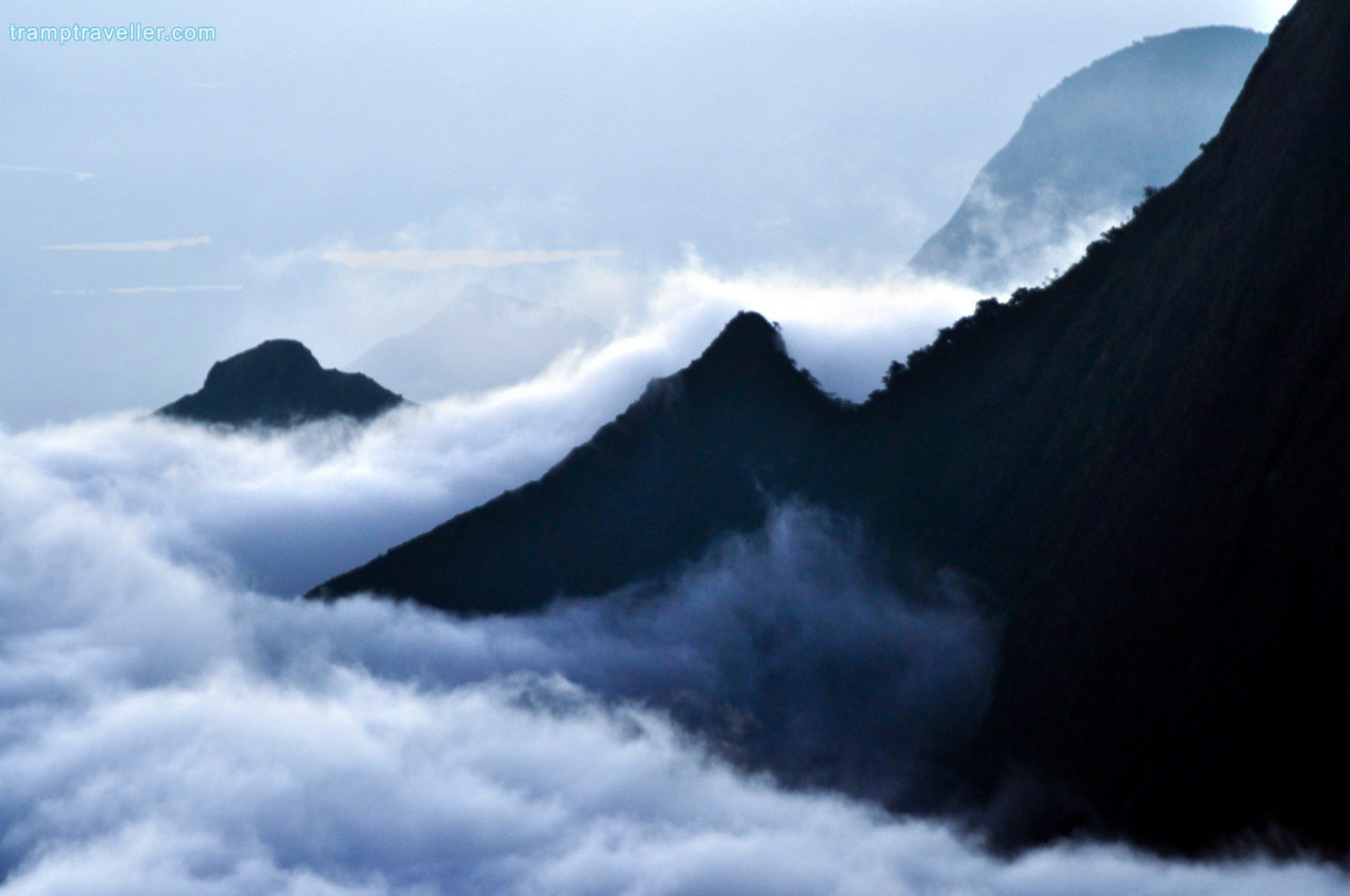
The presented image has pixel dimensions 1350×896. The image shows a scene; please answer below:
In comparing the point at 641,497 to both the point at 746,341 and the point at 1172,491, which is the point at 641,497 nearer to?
the point at 746,341

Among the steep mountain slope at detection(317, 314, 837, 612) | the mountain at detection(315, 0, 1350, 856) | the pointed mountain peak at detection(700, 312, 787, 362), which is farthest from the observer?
the pointed mountain peak at detection(700, 312, 787, 362)

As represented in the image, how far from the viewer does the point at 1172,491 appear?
78438 millimetres

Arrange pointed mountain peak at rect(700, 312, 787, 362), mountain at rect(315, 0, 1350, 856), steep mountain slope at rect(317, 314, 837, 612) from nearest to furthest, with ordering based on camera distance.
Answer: mountain at rect(315, 0, 1350, 856), steep mountain slope at rect(317, 314, 837, 612), pointed mountain peak at rect(700, 312, 787, 362)

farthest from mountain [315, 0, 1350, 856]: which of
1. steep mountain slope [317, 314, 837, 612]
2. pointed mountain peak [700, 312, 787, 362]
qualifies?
pointed mountain peak [700, 312, 787, 362]

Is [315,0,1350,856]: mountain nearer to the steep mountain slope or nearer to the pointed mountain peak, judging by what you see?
the steep mountain slope

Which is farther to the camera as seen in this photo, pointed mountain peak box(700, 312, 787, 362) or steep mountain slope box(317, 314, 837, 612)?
pointed mountain peak box(700, 312, 787, 362)

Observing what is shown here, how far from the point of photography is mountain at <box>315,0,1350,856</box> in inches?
2596

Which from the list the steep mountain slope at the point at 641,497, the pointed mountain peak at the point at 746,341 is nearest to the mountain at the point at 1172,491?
the steep mountain slope at the point at 641,497

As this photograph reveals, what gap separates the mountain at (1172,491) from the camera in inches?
2596

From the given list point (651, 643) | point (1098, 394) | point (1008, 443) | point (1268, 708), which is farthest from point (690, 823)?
point (1268, 708)

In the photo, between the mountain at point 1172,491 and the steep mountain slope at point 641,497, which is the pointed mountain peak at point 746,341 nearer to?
the steep mountain slope at point 641,497

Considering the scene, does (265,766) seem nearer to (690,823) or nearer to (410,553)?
(410,553)

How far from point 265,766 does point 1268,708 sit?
426ft

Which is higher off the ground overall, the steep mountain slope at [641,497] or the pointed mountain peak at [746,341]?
the pointed mountain peak at [746,341]
